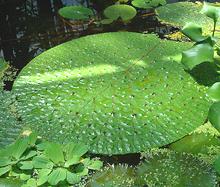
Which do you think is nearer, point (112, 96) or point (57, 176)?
point (57, 176)

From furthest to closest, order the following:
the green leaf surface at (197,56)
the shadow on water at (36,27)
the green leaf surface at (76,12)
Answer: the green leaf surface at (76,12)
the shadow on water at (36,27)
the green leaf surface at (197,56)

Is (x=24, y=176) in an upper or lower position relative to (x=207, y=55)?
lower

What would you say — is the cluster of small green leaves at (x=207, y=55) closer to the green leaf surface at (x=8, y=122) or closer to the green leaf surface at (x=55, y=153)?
the green leaf surface at (x=55, y=153)

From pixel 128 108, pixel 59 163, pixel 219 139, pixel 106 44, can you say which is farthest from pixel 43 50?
pixel 219 139

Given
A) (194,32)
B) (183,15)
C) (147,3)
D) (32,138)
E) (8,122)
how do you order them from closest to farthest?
(32,138)
(8,122)
(194,32)
(183,15)
(147,3)

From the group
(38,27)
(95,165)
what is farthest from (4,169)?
(38,27)

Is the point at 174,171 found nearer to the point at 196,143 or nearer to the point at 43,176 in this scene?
the point at 196,143

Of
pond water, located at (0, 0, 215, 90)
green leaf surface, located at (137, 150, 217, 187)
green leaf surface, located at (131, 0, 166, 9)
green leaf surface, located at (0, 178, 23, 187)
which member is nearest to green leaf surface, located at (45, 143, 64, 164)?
green leaf surface, located at (0, 178, 23, 187)

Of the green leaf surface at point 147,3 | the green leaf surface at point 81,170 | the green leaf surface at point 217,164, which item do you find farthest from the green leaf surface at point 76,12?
the green leaf surface at point 217,164
